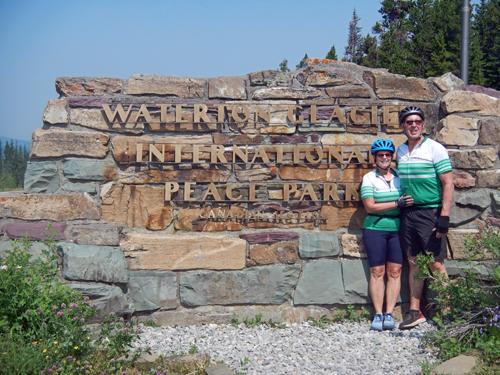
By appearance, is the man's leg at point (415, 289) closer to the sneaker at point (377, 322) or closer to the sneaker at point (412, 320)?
the sneaker at point (412, 320)

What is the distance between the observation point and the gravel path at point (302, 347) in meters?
3.22

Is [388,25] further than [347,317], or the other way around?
[388,25]

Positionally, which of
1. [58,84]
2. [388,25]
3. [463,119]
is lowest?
[463,119]

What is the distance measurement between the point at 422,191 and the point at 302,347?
5.31 feet

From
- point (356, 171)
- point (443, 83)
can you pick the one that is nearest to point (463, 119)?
point (443, 83)

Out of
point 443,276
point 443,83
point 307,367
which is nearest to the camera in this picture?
point 307,367

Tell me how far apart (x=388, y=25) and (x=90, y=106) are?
30.6ft

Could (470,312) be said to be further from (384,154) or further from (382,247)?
(384,154)

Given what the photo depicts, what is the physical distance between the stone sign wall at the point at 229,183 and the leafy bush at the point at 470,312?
1.72 ft

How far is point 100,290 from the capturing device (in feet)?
12.3

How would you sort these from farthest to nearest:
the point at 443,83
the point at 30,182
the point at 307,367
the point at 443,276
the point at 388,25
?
the point at 388,25, the point at 443,83, the point at 30,182, the point at 443,276, the point at 307,367

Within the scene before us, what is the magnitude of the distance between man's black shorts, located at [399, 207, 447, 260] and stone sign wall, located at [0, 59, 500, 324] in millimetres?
337

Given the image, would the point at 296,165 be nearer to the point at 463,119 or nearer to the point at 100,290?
the point at 463,119

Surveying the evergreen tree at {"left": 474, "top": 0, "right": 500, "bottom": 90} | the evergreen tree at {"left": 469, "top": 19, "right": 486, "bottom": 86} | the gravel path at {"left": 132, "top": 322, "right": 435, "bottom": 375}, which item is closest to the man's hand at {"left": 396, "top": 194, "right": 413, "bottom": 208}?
the gravel path at {"left": 132, "top": 322, "right": 435, "bottom": 375}
